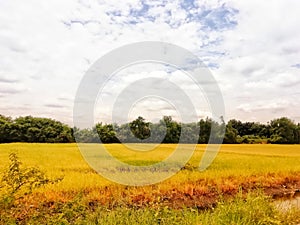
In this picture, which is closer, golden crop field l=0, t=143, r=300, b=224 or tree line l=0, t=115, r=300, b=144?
golden crop field l=0, t=143, r=300, b=224

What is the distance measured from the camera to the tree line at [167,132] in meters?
18.9

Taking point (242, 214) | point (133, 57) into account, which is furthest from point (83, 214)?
point (133, 57)

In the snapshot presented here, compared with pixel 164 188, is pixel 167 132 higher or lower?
higher

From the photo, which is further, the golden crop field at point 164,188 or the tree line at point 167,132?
the tree line at point 167,132

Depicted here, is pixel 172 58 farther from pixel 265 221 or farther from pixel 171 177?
pixel 265 221

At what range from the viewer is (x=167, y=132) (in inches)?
843

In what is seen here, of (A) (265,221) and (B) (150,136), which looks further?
(B) (150,136)

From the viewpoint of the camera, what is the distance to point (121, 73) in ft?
29.2

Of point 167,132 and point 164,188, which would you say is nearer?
point 164,188

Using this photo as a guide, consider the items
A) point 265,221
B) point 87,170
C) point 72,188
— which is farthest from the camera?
point 87,170

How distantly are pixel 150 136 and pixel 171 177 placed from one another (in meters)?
4.84

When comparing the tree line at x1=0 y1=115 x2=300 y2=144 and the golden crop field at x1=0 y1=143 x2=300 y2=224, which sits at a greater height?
the tree line at x1=0 y1=115 x2=300 y2=144

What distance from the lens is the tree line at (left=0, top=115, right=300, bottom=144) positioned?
18.9 meters

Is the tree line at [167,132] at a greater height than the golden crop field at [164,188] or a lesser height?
greater
